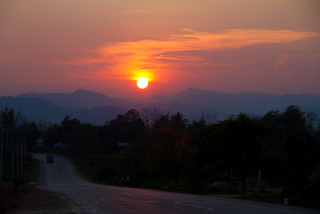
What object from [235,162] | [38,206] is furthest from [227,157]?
[38,206]

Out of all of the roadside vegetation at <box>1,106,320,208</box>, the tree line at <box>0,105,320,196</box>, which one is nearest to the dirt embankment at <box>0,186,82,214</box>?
the tree line at <box>0,105,320,196</box>

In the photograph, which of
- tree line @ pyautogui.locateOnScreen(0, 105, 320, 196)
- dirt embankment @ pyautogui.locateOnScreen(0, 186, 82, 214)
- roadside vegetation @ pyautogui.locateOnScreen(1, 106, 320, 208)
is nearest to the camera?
dirt embankment @ pyautogui.locateOnScreen(0, 186, 82, 214)

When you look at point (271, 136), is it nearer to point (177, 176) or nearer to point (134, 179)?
Answer: point (134, 179)

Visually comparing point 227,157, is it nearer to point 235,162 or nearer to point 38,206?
point 235,162

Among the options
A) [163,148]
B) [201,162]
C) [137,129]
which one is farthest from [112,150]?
[201,162]

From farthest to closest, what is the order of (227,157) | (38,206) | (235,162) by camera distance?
(227,157) → (235,162) → (38,206)

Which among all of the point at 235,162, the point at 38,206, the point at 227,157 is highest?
the point at 227,157

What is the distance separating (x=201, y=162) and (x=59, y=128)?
478 feet

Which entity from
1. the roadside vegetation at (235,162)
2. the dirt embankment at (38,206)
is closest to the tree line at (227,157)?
the roadside vegetation at (235,162)

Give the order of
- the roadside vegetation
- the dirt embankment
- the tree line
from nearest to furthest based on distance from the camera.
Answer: the dirt embankment < the roadside vegetation < the tree line

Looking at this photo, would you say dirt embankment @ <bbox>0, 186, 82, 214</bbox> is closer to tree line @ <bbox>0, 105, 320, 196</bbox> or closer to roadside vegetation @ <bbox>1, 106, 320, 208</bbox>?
tree line @ <bbox>0, 105, 320, 196</bbox>

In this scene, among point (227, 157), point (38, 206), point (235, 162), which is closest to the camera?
point (38, 206)

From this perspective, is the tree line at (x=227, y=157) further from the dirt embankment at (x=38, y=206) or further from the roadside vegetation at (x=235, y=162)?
the dirt embankment at (x=38, y=206)

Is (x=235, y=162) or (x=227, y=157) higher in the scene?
(x=227, y=157)
